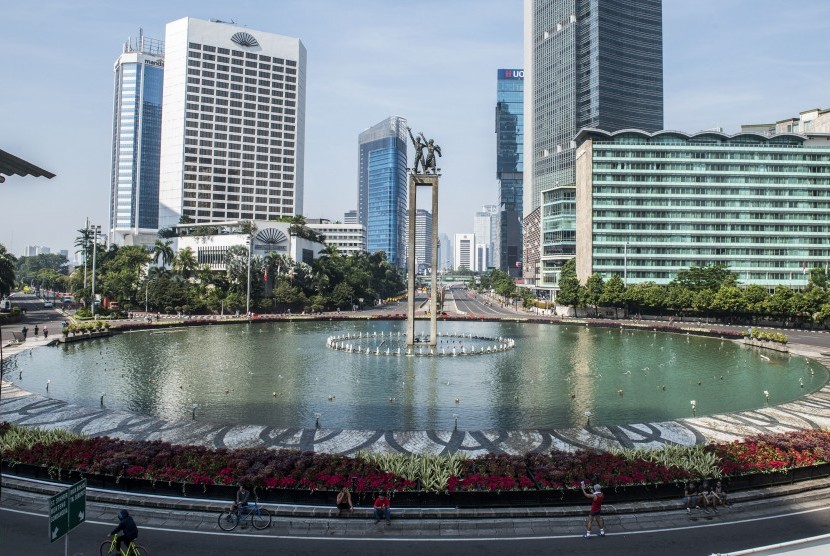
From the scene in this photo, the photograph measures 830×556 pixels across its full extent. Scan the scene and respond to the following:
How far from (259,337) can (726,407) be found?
63304 mm

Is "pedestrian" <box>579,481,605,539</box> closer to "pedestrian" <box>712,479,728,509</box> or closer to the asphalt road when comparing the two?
the asphalt road

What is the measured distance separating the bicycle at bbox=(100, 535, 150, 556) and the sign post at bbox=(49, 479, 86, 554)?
2.58 metres

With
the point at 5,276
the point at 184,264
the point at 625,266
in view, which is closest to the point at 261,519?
the point at 5,276

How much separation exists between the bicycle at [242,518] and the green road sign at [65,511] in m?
6.32

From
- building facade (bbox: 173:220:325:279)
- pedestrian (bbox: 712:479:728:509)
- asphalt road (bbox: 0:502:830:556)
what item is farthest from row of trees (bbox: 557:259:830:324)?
asphalt road (bbox: 0:502:830:556)

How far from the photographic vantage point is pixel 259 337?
86250 millimetres

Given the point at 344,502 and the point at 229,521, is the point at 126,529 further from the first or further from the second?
the point at 344,502

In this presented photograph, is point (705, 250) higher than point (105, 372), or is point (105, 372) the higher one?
point (705, 250)

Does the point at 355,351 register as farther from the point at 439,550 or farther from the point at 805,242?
the point at 805,242

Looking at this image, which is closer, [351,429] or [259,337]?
[351,429]

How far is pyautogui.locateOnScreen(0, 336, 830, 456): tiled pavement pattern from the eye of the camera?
33156mm

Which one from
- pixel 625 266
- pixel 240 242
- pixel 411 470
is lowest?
pixel 411 470

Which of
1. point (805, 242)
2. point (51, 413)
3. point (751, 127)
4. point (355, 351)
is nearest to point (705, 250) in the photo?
point (805, 242)

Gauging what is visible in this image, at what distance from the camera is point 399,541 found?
20.7 meters
